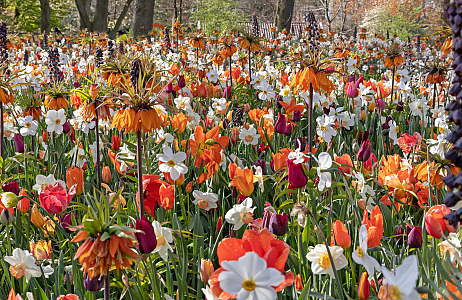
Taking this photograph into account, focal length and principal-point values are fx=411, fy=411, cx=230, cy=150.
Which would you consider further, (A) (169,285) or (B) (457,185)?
(A) (169,285)

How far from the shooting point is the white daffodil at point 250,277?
2.20 feet

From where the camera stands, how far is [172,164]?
60.4 inches

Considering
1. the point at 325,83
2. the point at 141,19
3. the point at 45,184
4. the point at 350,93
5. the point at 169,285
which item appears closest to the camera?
the point at 169,285

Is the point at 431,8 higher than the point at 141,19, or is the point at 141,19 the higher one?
the point at 431,8

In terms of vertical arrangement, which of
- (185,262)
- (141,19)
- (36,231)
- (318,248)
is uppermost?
(141,19)

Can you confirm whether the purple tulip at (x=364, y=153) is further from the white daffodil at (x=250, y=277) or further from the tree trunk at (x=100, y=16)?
the tree trunk at (x=100, y=16)

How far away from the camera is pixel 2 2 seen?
19906 mm

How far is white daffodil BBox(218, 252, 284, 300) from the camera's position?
2.20 feet

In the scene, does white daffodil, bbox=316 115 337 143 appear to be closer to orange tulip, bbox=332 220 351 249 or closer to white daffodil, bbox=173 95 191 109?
white daffodil, bbox=173 95 191 109

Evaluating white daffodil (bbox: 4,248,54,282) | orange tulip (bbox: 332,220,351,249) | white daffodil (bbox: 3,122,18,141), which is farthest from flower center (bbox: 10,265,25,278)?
white daffodil (bbox: 3,122,18,141)

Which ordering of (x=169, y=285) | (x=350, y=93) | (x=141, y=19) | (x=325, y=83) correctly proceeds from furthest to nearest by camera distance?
(x=141, y=19), (x=350, y=93), (x=325, y=83), (x=169, y=285)

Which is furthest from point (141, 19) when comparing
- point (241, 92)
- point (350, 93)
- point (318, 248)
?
point (318, 248)

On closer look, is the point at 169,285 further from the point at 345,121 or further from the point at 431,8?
the point at 431,8

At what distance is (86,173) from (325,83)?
148cm
